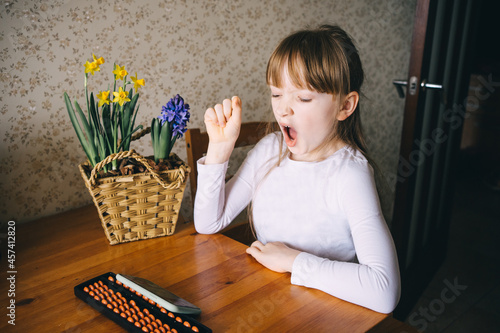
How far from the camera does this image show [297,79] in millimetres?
960

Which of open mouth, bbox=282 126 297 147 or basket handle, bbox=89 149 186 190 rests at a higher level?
open mouth, bbox=282 126 297 147

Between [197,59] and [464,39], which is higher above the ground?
[464,39]

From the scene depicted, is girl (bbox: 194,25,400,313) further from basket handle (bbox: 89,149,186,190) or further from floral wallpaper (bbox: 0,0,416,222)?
floral wallpaper (bbox: 0,0,416,222)

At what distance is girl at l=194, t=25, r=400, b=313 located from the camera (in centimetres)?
86

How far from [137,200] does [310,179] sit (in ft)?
1.51

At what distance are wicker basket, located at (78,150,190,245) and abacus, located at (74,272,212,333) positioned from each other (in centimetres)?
21

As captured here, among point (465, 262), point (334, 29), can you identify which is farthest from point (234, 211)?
point (465, 262)

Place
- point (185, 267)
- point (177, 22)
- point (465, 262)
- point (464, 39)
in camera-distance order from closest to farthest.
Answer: point (185, 267) → point (177, 22) → point (464, 39) → point (465, 262)

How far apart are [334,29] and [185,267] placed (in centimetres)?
71

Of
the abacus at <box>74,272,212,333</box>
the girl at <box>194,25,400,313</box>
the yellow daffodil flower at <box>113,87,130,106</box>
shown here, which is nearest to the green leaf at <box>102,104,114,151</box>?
the yellow daffodil flower at <box>113,87,130,106</box>

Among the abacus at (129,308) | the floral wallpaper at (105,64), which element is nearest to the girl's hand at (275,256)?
the abacus at (129,308)

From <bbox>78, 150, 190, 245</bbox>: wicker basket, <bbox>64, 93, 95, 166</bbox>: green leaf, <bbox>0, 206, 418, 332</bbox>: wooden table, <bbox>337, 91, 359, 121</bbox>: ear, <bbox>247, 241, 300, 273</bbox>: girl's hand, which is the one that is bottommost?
<bbox>0, 206, 418, 332</bbox>: wooden table

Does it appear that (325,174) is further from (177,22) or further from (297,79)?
(177,22)

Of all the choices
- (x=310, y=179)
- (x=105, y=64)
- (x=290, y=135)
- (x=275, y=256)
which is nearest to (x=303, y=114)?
(x=290, y=135)
